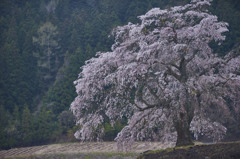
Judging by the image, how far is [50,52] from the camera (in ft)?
114

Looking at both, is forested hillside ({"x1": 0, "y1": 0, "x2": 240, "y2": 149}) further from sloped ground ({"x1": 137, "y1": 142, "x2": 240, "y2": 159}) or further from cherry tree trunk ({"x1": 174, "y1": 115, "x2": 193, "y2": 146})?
sloped ground ({"x1": 137, "y1": 142, "x2": 240, "y2": 159})

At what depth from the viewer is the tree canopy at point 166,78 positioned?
8000 mm

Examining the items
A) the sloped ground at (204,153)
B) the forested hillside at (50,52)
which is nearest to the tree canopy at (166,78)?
the sloped ground at (204,153)

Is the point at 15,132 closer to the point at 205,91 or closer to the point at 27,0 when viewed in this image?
the point at 205,91

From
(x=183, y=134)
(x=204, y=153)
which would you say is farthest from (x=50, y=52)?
(x=204, y=153)

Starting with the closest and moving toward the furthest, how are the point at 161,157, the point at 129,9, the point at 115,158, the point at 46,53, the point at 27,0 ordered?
the point at 161,157, the point at 115,158, the point at 129,9, the point at 46,53, the point at 27,0

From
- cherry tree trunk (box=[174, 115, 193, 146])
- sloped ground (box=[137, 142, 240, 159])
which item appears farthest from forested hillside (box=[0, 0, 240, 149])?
sloped ground (box=[137, 142, 240, 159])

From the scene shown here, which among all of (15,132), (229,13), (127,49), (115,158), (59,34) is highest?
(59,34)

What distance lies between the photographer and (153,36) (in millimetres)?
8594

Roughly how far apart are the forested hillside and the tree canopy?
Answer: 8.17 m

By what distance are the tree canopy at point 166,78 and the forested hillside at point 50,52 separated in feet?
26.8

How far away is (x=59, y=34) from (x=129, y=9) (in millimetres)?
10894

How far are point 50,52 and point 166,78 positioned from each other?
92.4 ft

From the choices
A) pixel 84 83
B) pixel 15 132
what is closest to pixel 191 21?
pixel 84 83
